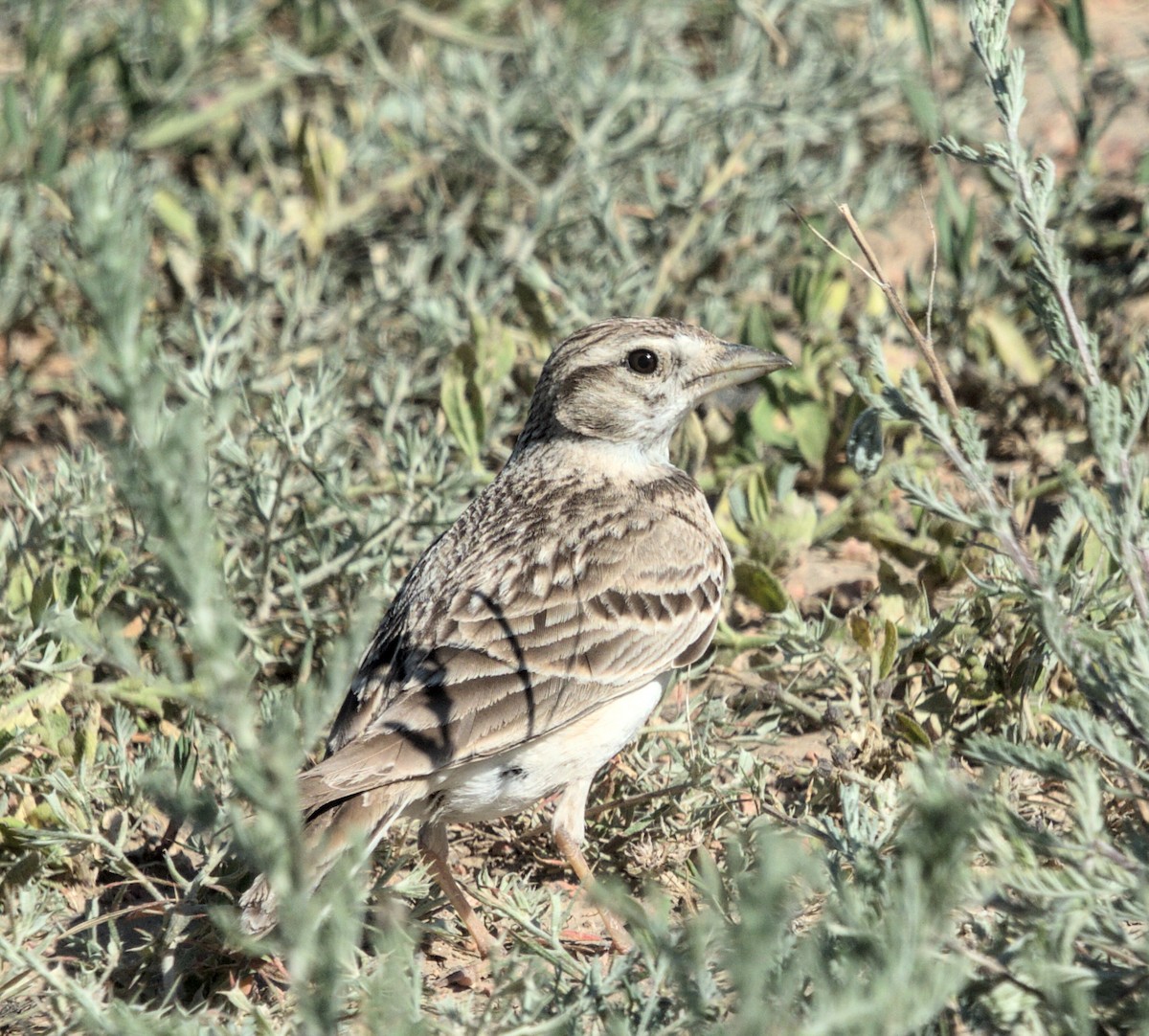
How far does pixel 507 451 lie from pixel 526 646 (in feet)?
5.98

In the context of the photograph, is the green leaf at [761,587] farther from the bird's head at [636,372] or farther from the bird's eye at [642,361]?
the bird's eye at [642,361]

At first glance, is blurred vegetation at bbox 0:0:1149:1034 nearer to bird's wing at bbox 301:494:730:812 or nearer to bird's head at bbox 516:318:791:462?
bird's wing at bbox 301:494:730:812

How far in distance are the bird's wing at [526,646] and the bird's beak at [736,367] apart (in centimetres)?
47

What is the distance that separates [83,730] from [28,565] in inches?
31.0

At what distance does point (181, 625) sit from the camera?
525 cm

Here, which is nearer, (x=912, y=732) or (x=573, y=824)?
(x=573, y=824)

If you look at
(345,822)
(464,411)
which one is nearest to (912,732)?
(345,822)

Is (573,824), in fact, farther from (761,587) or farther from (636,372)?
(636,372)

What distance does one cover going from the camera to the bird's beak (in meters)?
5.11

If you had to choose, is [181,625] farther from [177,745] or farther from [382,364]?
[382,364]

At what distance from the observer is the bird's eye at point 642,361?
16.7 feet

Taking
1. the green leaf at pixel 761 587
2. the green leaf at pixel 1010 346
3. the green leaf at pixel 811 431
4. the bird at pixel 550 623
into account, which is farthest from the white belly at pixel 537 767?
the green leaf at pixel 1010 346

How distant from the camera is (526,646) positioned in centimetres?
432

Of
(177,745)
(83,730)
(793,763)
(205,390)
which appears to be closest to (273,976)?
(177,745)
